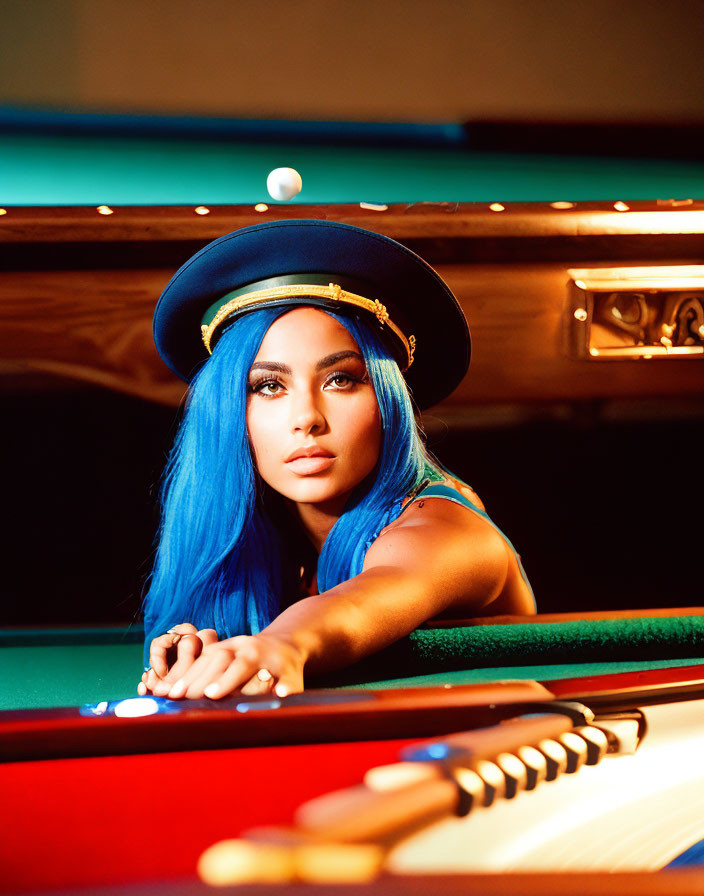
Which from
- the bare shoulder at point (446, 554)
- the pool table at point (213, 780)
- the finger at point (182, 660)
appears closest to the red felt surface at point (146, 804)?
the pool table at point (213, 780)

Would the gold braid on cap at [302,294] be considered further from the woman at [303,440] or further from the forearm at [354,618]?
the forearm at [354,618]

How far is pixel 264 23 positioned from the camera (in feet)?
6.43

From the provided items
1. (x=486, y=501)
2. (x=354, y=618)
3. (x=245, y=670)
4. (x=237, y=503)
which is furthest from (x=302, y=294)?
(x=486, y=501)

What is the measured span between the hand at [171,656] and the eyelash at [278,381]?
1.41 feet

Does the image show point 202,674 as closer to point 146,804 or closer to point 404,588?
point 146,804

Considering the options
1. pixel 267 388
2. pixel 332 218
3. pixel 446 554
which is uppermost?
pixel 332 218

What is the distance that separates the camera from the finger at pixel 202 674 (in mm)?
710

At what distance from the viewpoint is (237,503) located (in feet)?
4.52

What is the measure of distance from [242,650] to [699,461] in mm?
1858

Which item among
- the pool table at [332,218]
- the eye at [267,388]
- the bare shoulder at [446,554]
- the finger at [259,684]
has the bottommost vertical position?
the finger at [259,684]

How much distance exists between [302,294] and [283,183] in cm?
65

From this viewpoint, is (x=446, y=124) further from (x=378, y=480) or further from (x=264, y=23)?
(x=378, y=480)

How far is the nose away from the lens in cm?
126

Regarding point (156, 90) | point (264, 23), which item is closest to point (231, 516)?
point (156, 90)
